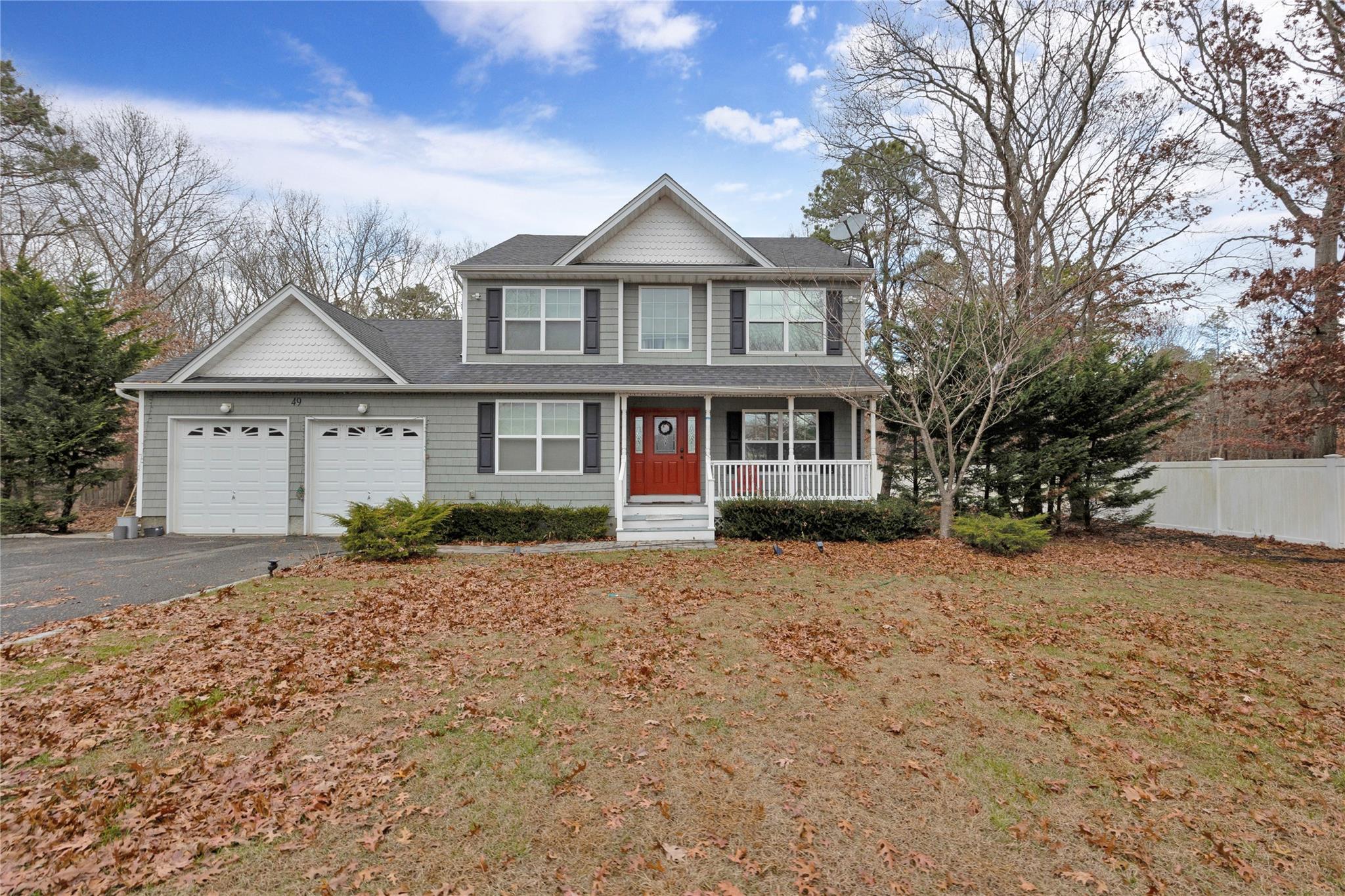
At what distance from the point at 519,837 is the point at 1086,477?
13.8 m

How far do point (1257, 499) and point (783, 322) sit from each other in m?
10.7

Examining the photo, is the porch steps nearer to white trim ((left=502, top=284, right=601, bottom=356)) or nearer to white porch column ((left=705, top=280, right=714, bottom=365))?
white porch column ((left=705, top=280, right=714, bottom=365))

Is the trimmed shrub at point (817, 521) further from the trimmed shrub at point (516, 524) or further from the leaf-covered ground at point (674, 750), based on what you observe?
the leaf-covered ground at point (674, 750)

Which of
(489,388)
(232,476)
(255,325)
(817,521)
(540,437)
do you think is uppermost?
(255,325)

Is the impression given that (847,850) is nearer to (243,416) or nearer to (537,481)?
(537,481)

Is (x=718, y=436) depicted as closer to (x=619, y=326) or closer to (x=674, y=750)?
(x=619, y=326)

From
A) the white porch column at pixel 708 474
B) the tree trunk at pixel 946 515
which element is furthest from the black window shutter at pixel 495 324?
the tree trunk at pixel 946 515

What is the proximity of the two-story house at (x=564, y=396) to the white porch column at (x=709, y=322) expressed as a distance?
4 centimetres

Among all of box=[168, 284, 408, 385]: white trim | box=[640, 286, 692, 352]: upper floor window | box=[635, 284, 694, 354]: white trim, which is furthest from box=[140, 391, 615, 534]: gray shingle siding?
box=[640, 286, 692, 352]: upper floor window

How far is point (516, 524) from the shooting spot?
37.8 ft

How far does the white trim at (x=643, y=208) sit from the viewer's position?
43.0ft

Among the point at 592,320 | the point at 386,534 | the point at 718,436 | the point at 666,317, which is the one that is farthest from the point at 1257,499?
the point at 386,534

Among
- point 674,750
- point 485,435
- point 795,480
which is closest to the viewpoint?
point 674,750

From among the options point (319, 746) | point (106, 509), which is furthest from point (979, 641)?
point (106, 509)
